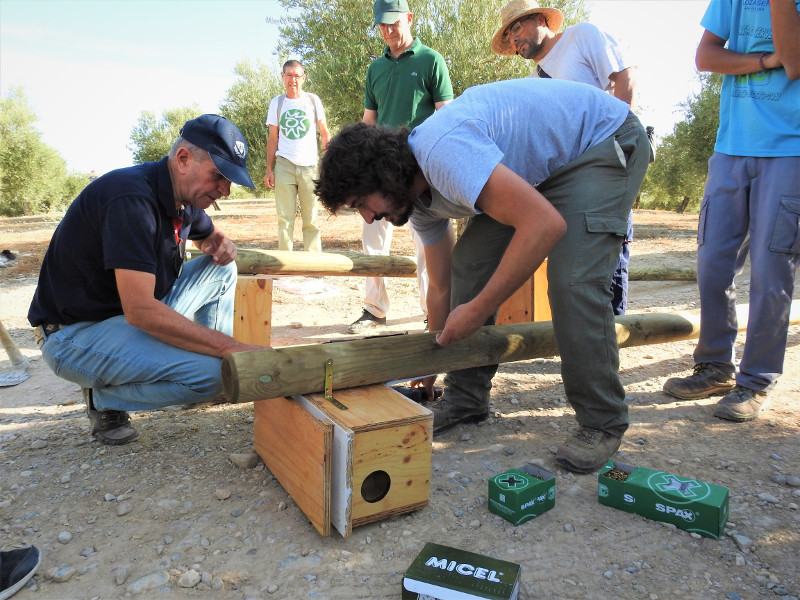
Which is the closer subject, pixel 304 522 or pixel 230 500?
pixel 304 522

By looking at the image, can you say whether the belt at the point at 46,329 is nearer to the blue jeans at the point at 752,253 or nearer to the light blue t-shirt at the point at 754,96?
the blue jeans at the point at 752,253

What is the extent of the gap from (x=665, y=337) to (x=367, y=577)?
101 inches

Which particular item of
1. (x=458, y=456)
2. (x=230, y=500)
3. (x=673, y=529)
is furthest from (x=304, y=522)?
(x=673, y=529)

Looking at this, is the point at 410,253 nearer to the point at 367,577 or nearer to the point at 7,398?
the point at 7,398

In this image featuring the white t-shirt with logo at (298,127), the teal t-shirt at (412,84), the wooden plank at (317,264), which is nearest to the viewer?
the wooden plank at (317,264)

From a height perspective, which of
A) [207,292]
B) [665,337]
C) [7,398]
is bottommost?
[7,398]

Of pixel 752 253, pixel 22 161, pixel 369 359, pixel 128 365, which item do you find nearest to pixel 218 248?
pixel 128 365

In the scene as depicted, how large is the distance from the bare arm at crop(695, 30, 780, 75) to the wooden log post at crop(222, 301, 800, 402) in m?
1.53

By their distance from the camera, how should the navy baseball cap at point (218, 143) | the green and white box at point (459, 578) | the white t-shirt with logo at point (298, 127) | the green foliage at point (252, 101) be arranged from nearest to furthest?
the green and white box at point (459, 578) → the navy baseball cap at point (218, 143) → the white t-shirt with logo at point (298, 127) → the green foliage at point (252, 101)

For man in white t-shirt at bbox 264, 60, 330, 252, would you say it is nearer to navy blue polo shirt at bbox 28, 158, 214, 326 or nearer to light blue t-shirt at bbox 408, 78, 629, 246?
navy blue polo shirt at bbox 28, 158, 214, 326

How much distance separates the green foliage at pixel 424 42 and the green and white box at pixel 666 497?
401 inches

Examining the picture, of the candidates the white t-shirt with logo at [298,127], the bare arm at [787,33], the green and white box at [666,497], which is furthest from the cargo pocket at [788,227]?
the white t-shirt with logo at [298,127]

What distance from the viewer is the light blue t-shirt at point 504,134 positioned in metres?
2.13

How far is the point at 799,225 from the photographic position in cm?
303
